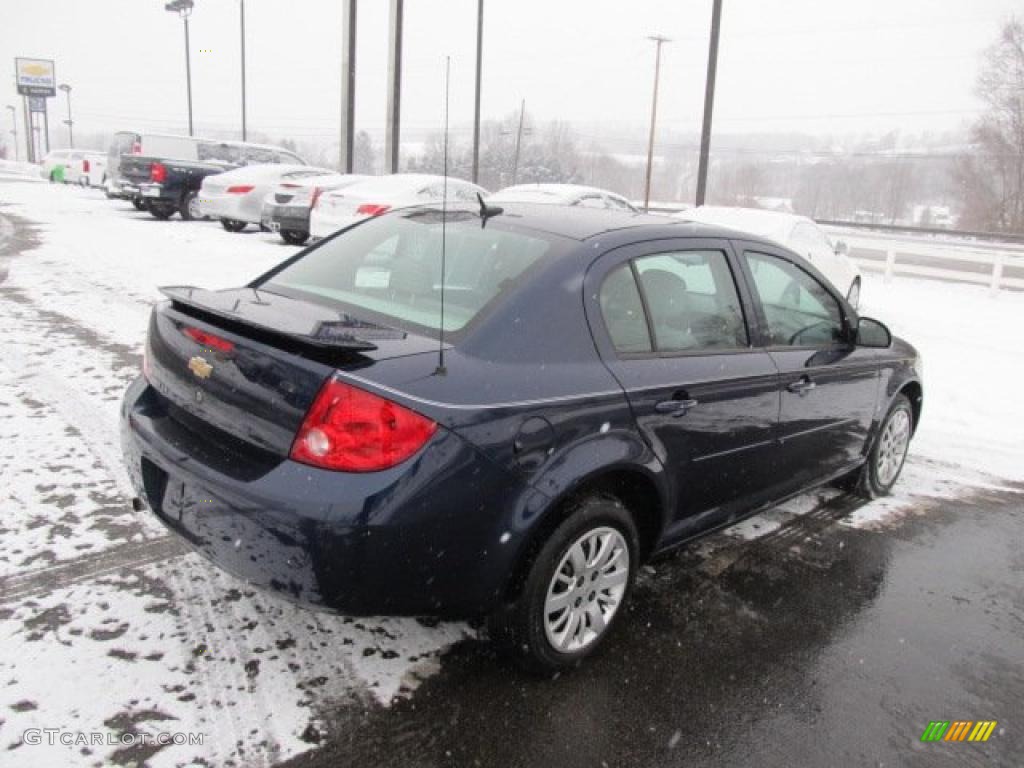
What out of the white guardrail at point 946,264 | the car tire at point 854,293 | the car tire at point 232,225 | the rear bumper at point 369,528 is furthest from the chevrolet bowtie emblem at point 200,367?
the car tire at point 232,225

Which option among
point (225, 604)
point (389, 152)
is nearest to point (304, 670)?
point (225, 604)

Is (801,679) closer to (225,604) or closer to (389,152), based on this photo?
(225,604)

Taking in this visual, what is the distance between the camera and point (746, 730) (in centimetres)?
262

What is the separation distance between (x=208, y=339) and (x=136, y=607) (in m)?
1.07

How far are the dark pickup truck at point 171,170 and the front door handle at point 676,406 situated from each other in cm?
1611

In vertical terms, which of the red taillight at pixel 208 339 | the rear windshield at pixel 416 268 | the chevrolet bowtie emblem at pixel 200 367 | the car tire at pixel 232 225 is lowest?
the car tire at pixel 232 225

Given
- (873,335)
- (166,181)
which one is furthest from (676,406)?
(166,181)

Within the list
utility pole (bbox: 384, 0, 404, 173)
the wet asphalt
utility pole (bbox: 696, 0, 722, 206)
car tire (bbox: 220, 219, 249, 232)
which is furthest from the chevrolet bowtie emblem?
utility pole (bbox: 384, 0, 404, 173)

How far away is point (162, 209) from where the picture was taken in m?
17.8

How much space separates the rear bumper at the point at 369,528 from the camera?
90.0 inches

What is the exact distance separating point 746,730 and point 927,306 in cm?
1272

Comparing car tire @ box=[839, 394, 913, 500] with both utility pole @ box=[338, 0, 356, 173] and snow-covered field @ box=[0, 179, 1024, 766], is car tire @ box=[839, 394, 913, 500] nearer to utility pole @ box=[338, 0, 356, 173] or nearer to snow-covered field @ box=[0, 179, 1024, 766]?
snow-covered field @ box=[0, 179, 1024, 766]

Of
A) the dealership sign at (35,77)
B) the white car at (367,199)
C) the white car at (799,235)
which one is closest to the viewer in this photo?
the white car at (799,235)

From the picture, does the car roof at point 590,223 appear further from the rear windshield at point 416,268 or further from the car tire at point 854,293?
the car tire at point 854,293
